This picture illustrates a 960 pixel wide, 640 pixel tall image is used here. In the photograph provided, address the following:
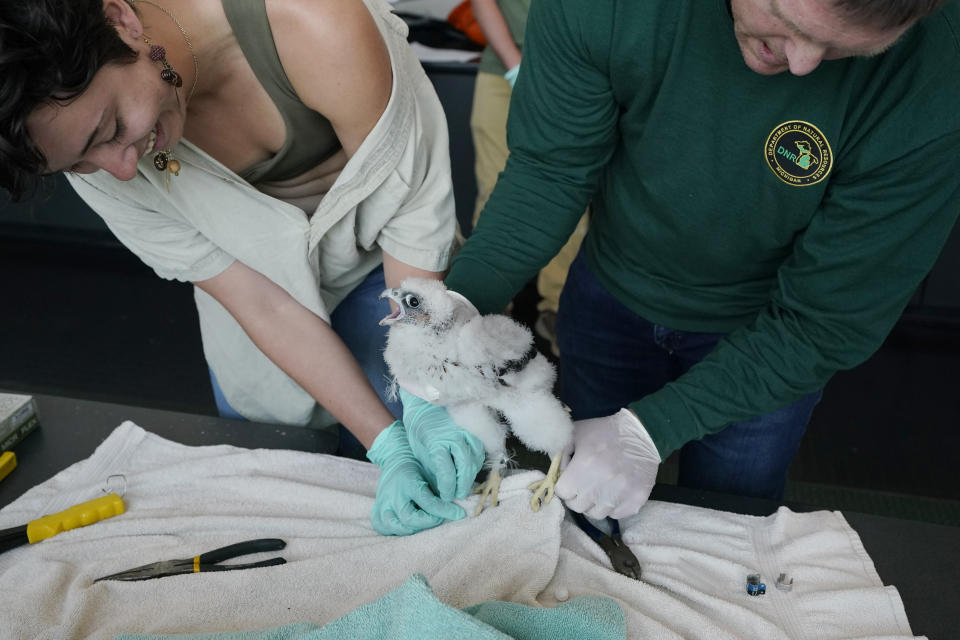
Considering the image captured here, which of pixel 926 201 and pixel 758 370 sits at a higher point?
pixel 926 201

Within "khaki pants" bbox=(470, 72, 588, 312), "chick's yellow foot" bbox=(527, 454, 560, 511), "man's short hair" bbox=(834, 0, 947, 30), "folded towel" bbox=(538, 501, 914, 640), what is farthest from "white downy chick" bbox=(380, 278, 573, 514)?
"khaki pants" bbox=(470, 72, 588, 312)

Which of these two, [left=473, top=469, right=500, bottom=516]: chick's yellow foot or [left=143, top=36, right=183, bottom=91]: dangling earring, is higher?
[left=143, top=36, right=183, bottom=91]: dangling earring

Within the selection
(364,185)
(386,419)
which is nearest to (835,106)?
(364,185)

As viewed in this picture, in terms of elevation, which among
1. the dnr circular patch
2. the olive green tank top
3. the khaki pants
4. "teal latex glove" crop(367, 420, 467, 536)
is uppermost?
the dnr circular patch

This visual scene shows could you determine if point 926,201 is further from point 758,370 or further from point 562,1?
point 562,1

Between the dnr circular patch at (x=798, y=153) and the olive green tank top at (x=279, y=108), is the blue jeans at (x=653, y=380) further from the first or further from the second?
the olive green tank top at (x=279, y=108)

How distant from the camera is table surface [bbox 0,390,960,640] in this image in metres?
1.00

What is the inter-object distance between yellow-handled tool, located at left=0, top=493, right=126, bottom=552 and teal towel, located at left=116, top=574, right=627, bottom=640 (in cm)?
33

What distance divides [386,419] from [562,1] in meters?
0.70

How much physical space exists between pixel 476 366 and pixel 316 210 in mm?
485

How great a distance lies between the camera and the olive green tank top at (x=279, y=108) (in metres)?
1.15

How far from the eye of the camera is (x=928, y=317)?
309cm

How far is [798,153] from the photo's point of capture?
3.49ft

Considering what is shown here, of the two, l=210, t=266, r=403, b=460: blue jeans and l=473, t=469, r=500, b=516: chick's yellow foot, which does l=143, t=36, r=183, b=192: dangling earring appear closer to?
l=210, t=266, r=403, b=460: blue jeans
